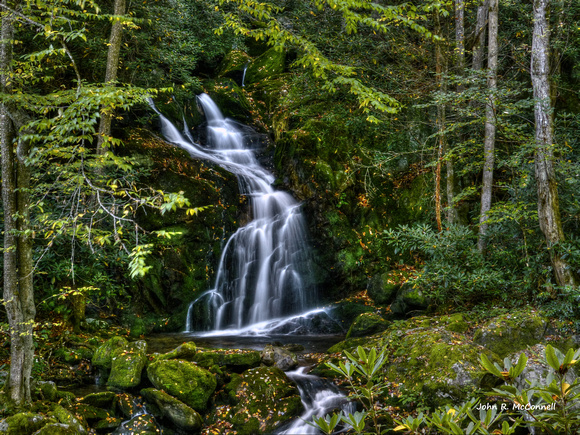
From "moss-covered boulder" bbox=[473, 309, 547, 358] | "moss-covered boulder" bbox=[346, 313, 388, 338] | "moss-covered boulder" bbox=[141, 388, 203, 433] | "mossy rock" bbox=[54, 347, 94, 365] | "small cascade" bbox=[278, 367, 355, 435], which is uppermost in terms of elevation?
"moss-covered boulder" bbox=[473, 309, 547, 358]

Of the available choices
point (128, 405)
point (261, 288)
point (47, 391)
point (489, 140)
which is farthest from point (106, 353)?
point (489, 140)

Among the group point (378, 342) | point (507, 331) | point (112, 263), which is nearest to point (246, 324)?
point (112, 263)

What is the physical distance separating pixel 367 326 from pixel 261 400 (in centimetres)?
307

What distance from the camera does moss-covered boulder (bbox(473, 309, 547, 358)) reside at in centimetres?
544

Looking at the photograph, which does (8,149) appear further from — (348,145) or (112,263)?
(348,145)

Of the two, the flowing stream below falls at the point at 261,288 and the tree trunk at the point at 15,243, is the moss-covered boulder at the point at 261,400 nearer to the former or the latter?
the flowing stream below falls at the point at 261,288

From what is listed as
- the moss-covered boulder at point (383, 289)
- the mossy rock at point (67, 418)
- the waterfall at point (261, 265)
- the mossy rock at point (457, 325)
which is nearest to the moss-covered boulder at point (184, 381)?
the mossy rock at point (67, 418)

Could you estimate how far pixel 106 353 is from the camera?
240 inches

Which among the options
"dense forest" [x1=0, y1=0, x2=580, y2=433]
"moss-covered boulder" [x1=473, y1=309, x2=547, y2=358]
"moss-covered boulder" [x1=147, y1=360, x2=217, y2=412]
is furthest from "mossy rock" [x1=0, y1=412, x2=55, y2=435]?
"moss-covered boulder" [x1=473, y1=309, x2=547, y2=358]

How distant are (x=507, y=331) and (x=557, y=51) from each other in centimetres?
776

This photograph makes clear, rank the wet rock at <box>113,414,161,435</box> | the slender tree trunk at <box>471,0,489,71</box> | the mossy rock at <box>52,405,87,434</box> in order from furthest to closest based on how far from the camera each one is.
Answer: the slender tree trunk at <box>471,0,489,71</box> → the wet rock at <box>113,414,161,435</box> → the mossy rock at <box>52,405,87,434</box>

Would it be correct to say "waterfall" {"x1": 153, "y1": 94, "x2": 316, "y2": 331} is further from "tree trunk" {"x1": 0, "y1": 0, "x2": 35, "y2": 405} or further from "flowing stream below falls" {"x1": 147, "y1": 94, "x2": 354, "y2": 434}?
"tree trunk" {"x1": 0, "y1": 0, "x2": 35, "y2": 405}

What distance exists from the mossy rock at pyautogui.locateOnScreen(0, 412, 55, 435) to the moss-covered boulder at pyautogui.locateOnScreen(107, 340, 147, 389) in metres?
1.36

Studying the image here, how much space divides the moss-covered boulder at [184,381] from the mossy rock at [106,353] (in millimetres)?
884
